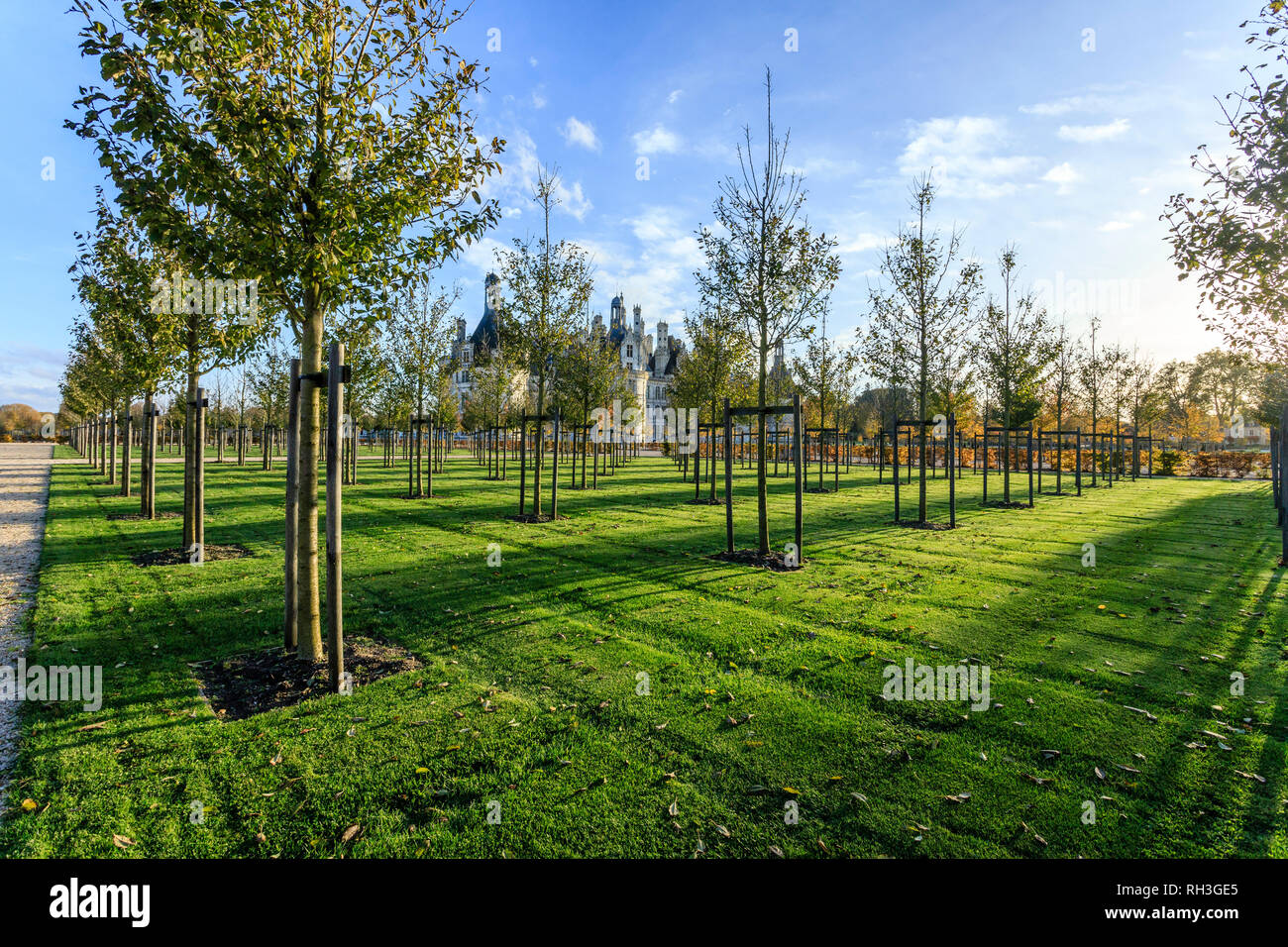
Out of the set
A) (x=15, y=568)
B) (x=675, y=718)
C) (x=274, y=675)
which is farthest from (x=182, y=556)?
(x=675, y=718)

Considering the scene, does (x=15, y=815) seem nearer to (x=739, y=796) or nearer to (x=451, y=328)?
(x=739, y=796)

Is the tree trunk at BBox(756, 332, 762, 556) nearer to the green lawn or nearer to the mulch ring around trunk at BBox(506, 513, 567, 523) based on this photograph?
the green lawn

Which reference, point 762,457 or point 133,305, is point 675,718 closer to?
point 762,457

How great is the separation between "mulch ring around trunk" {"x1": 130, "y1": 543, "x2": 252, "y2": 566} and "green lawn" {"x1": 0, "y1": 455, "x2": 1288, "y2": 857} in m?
0.36

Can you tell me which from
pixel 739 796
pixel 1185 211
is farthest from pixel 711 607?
pixel 1185 211

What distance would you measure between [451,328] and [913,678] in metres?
22.8

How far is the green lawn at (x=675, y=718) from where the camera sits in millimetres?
3436

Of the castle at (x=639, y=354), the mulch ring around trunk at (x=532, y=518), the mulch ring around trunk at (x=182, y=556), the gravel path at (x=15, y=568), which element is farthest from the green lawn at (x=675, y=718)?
the castle at (x=639, y=354)

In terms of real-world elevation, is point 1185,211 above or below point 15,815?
above

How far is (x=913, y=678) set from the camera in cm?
559

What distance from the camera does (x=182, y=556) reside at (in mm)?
10133

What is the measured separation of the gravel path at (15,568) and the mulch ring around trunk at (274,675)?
1.16 m

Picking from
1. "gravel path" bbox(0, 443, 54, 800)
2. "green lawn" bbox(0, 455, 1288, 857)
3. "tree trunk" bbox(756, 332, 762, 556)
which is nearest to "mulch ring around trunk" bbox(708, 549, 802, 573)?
"tree trunk" bbox(756, 332, 762, 556)
